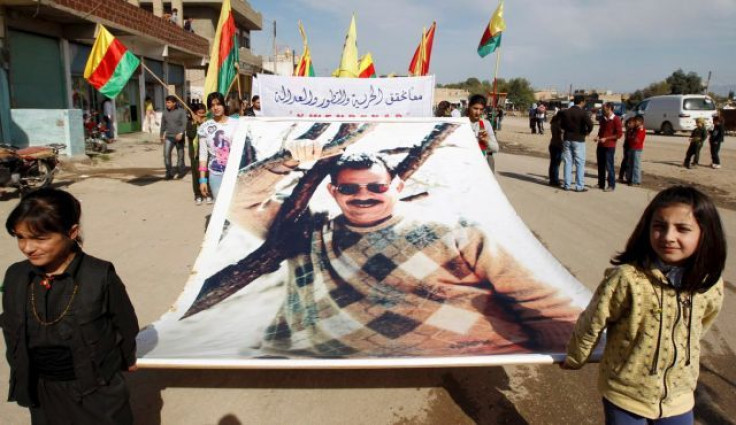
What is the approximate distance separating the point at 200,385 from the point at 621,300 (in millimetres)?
2448

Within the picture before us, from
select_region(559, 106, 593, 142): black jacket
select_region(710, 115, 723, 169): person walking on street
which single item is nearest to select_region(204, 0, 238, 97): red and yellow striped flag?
select_region(559, 106, 593, 142): black jacket

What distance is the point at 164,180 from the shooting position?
10781 mm

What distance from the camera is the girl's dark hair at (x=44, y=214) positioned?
5.83 ft

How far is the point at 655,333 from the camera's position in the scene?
186cm

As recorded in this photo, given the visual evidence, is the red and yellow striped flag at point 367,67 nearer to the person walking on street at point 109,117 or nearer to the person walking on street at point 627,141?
the person walking on street at point 627,141

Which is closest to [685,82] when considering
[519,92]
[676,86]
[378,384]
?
[676,86]

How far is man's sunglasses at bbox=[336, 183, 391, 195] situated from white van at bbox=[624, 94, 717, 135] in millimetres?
22242

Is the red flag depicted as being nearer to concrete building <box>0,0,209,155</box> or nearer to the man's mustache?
the man's mustache

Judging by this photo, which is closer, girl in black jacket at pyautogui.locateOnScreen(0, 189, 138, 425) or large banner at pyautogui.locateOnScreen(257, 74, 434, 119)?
girl in black jacket at pyautogui.locateOnScreen(0, 189, 138, 425)

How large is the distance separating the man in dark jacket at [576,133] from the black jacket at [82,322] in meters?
9.10

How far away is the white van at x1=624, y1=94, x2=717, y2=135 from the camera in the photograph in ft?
74.2

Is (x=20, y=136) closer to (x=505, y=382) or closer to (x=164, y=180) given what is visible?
(x=164, y=180)

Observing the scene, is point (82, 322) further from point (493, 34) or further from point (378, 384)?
point (493, 34)

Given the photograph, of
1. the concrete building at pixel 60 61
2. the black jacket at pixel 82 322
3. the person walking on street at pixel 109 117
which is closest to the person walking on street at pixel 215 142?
the black jacket at pixel 82 322
